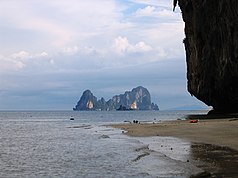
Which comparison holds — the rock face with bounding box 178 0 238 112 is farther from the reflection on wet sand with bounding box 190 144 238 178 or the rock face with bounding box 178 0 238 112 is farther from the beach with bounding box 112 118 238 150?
the reflection on wet sand with bounding box 190 144 238 178

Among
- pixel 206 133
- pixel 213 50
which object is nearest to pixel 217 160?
pixel 206 133

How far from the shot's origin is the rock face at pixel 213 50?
2372 inches

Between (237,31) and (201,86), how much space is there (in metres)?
17.4

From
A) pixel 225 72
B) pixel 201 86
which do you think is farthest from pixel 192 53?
pixel 225 72

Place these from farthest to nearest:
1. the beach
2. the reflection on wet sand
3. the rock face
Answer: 1. the rock face
2. the beach
3. the reflection on wet sand

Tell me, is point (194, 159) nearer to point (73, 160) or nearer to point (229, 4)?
point (73, 160)

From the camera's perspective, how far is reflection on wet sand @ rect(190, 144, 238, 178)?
14200 mm

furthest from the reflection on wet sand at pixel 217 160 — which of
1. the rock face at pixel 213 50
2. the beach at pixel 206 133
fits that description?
the rock face at pixel 213 50

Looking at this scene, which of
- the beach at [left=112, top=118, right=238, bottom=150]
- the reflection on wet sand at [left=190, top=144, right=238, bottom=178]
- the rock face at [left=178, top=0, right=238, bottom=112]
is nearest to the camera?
the reflection on wet sand at [left=190, top=144, right=238, bottom=178]

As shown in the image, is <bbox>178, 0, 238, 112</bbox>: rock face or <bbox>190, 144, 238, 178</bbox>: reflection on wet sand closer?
<bbox>190, 144, 238, 178</bbox>: reflection on wet sand

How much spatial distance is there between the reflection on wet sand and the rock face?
3852cm

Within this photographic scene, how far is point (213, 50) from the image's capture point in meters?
67.2

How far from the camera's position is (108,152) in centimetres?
2334

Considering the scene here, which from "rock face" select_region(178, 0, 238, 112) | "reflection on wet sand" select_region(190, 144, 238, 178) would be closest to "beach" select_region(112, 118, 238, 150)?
"reflection on wet sand" select_region(190, 144, 238, 178)
